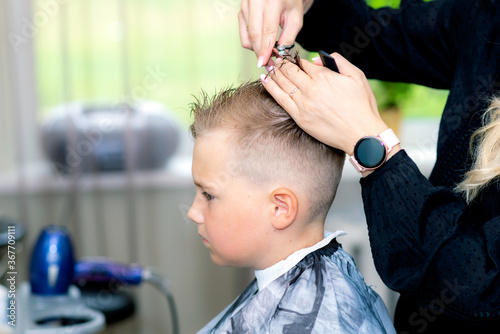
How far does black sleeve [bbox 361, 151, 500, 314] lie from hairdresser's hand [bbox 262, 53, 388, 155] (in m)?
0.06

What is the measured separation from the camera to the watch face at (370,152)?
71cm

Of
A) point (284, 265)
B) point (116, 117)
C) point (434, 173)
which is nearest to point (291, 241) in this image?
point (284, 265)

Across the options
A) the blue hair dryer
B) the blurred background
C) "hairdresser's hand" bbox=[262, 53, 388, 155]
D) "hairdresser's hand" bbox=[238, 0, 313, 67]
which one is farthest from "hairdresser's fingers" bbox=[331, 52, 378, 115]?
the blurred background

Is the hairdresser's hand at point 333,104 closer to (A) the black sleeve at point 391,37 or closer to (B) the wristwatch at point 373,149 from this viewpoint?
(B) the wristwatch at point 373,149

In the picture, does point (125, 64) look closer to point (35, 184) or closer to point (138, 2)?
point (138, 2)

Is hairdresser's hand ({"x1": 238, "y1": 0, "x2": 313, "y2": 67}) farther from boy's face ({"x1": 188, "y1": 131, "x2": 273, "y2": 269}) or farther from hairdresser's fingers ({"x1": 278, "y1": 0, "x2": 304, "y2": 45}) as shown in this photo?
boy's face ({"x1": 188, "y1": 131, "x2": 273, "y2": 269})

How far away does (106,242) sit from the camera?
228 cm

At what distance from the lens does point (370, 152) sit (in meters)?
0.72

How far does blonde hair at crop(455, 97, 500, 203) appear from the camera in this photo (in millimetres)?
754

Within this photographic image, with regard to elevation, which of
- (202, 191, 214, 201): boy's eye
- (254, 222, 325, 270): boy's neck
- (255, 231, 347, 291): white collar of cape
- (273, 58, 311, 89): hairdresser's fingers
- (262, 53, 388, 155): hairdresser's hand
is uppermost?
(273, 58, 311, 89): hairdresser's fingers

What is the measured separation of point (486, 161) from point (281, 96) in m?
0.29

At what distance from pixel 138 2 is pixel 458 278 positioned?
1.77 meters

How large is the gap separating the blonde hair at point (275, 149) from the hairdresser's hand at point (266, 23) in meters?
0.10

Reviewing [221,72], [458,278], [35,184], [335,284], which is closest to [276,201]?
[335,284]
